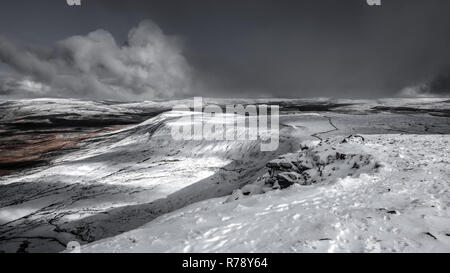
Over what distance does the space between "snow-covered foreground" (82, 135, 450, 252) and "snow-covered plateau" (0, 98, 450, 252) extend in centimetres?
3

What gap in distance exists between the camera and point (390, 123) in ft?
68.4

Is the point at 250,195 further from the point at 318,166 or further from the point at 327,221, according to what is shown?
the point at 327,221

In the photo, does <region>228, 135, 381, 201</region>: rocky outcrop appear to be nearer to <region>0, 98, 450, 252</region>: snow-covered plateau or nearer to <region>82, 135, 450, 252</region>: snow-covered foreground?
<region>0, 98, 450, 252</region>: snow-covered plateau

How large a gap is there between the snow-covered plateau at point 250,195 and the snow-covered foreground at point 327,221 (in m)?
0.03

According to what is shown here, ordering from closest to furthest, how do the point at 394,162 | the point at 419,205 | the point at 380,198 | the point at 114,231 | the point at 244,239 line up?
the point at 244,239 → the point at 419,205 → the point at 380,198 → the point at 394,162 → the point at 114,231

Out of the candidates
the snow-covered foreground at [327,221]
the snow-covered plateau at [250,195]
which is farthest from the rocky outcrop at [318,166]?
the snow-covered foreground at [327,221]

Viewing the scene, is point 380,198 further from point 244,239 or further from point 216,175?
point 216,175

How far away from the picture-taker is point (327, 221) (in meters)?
5.70

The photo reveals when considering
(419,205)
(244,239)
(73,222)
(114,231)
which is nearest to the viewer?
(244,239)

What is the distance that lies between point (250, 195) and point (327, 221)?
12.8ft

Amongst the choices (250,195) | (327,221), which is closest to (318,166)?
(250,195)

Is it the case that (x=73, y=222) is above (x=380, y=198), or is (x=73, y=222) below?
below
